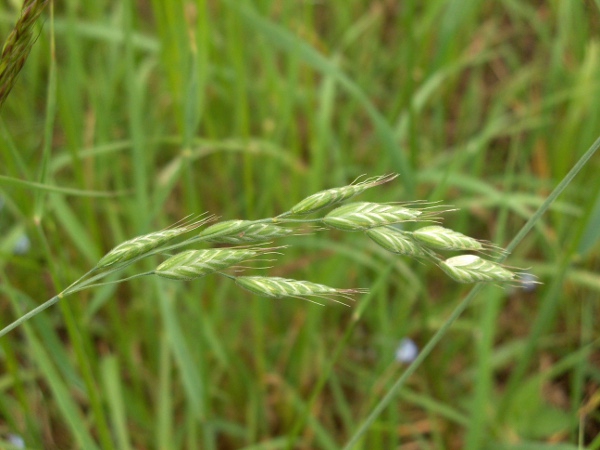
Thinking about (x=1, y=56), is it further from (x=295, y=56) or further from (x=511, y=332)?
(x=511, y=332)

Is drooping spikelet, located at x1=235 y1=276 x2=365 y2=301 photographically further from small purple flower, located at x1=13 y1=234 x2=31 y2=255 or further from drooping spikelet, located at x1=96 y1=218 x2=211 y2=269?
small purple flower, located at x1=13 y1=234 x2=31 y2=255

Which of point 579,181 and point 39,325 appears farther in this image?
point 579,181

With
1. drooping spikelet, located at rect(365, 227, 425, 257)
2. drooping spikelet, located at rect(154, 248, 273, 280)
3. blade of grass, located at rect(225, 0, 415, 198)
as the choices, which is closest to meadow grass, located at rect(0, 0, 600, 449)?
blade of grass, located at rect(225, 0, 415, 198)

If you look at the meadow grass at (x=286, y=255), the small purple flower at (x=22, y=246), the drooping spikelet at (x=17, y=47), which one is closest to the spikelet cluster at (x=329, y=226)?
the drooping spikelet at (x=17, y=47)

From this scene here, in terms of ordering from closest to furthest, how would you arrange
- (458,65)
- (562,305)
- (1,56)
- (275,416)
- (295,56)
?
1. (1,56)
2. (295,56)
3. (275,416)
4. (562,305)
5. (458,65)

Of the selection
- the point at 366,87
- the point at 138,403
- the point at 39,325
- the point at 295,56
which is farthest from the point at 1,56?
the point at 366,87

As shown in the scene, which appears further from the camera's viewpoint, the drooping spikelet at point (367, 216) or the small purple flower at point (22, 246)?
the small purple flower at point (22, 246)

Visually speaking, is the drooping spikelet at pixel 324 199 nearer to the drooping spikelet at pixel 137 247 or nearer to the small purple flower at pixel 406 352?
the drooping spikelet at pixel 137 247
